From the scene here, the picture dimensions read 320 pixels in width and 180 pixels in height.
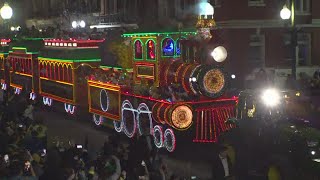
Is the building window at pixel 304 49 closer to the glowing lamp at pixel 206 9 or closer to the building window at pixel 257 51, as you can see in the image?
the building window at pixel 257 51

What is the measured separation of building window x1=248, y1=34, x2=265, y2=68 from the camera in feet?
100

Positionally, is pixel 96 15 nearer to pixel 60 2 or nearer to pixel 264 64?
pixel 60 2

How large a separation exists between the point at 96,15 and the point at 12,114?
23.6m

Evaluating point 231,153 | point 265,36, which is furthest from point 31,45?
point 231,153

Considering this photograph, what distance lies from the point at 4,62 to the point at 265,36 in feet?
48.6

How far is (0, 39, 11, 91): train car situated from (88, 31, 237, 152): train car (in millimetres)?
15527

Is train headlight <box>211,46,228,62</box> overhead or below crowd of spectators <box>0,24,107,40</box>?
below

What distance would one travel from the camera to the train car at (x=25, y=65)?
2828 cm

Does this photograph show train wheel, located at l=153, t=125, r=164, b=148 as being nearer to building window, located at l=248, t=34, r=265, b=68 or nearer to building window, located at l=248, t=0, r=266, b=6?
building window, located at l=248, t=34, r=265, b=68

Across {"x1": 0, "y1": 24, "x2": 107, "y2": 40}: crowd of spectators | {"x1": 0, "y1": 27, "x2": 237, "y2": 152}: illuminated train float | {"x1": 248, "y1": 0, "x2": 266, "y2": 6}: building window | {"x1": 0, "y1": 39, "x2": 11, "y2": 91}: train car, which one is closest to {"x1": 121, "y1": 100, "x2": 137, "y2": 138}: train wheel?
{"x1": 0, "y1": 27, "x2": 237, "y2": 152}: illuminated train float

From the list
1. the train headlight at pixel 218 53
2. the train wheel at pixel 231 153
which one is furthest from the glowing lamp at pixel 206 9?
the train wheel at pixel 231 153

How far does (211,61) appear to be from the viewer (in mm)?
16766

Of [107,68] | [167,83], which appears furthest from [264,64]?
[167,83]

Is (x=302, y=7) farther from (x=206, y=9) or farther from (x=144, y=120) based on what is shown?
(x=144, y=120)
